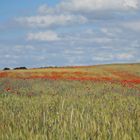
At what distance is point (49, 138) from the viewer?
7094mm

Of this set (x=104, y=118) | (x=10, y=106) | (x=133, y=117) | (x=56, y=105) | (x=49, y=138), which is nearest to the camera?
(x=49, y=138)

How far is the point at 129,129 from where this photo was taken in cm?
814

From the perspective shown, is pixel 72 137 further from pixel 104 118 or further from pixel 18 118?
pixel 18 118

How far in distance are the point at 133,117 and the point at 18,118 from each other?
2529mm

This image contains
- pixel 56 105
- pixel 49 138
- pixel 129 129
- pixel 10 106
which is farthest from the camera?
pixel 10 106

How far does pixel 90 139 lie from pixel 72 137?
11.2 inches

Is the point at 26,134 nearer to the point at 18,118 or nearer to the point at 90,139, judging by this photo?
the point at 90,139

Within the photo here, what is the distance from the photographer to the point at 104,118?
9.57m

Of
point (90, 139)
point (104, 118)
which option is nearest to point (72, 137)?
point (90, 139)

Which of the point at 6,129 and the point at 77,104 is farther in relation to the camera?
the point at 77,104

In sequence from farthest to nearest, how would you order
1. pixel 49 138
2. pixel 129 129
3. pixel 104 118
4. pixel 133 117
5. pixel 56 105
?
pixel 56 105 < pixel 133 117 < pixel 104 118 < pixel 129 129 < pixel 49 138

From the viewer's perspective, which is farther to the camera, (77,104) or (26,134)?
(77,104)

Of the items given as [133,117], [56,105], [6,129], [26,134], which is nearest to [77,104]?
[56,105]

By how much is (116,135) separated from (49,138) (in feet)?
3.48
